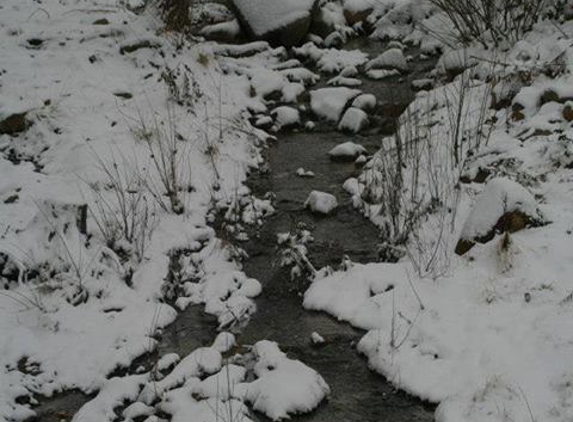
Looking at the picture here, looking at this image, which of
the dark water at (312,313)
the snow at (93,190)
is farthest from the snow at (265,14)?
the dark water at (312,313)

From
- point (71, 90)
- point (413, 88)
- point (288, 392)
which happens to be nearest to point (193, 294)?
point (288, 392)

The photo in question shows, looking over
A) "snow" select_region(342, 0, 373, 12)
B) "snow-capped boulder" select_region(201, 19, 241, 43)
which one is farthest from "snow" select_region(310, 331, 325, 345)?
"snow" select_region(342, 0, 373, 12)

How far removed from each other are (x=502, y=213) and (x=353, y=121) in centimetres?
274

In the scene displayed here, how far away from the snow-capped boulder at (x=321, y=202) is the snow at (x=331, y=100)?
1788 mm

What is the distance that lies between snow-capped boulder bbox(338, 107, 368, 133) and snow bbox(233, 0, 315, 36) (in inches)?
89.2

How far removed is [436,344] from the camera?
3.48 metres

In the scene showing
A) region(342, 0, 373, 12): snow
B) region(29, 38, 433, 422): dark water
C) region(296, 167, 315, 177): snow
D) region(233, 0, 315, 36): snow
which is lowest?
region(29, 38, 433, 422): dark water

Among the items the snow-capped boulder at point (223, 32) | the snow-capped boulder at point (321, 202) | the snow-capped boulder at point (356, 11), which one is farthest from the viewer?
the snow-capped boulder at point (356, 11)

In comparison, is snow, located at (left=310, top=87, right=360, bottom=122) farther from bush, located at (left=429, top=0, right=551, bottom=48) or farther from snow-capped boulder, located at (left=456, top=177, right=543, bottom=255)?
snow-capped boulder, located at (left=456, top=177, right=543, bottom=255)

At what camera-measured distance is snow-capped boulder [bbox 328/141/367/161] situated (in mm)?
6000

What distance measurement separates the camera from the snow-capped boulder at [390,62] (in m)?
7.76

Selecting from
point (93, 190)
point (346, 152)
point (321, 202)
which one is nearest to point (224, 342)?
point (321, 202)

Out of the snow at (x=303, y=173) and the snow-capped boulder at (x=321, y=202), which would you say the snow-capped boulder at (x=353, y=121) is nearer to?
the snow at (x=303, y=173)

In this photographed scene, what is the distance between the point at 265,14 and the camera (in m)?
8.20
